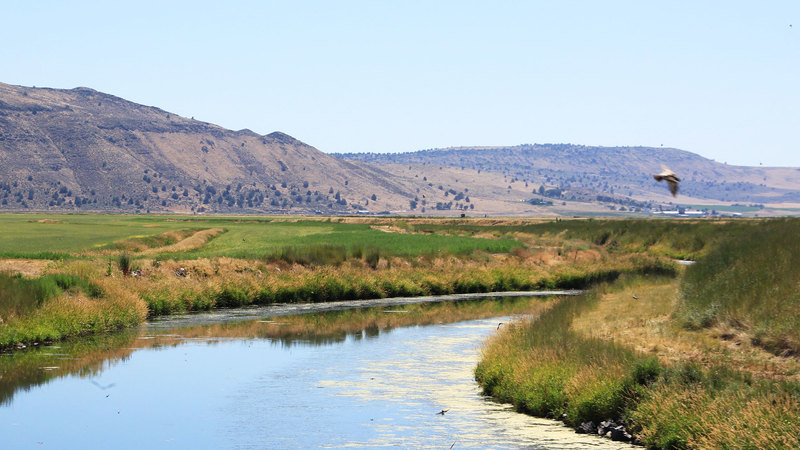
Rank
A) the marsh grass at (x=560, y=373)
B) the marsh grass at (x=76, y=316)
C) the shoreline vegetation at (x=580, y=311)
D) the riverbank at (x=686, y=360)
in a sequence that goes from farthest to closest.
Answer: the marsh grass at (x=76, y=316), the marsh grass at (x=560, y=373), the shoreline vegetation at (x=580, y=311), the riverbank at (x=686, y=360)

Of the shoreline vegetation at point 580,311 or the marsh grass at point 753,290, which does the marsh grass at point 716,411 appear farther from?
the marsh grass at point 753,290

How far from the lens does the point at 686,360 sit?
2323cm

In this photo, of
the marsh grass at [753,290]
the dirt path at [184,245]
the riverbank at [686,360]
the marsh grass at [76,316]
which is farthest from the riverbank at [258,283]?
the marsh grass at [753,290]

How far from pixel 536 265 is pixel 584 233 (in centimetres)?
4314

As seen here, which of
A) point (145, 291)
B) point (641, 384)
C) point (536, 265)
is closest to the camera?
point (641, 384)

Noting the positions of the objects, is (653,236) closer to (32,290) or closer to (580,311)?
(580,311)

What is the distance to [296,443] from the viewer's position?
2119 cm

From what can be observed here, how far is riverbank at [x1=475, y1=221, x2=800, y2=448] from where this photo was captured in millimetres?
17422

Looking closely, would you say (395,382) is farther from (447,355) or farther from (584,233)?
(584,233)

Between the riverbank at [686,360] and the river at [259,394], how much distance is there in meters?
1.02

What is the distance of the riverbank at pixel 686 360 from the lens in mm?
17422

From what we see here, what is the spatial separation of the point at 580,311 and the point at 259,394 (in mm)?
13508

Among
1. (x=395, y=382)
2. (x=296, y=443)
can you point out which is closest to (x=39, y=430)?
(x=296, y=443)

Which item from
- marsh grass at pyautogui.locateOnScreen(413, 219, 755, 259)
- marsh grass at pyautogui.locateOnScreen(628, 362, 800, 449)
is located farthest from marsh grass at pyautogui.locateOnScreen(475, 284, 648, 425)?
marsh grass at pyautogui.locateOnScreen(413, 219, 755, 259)
